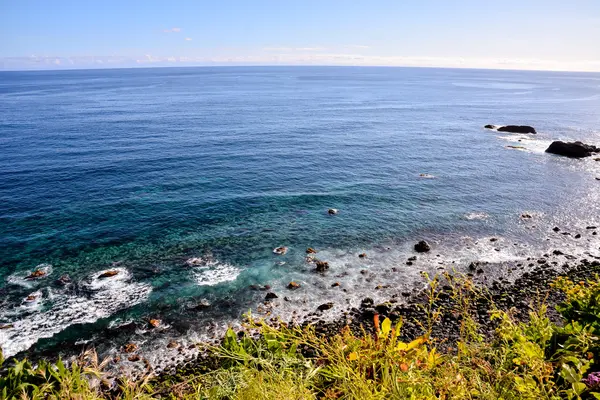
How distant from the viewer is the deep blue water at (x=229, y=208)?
97.5 ft

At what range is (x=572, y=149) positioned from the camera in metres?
69.6

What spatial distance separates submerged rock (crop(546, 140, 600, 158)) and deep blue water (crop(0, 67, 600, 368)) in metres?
2.20

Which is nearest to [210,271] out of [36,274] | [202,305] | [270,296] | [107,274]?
[202,305]

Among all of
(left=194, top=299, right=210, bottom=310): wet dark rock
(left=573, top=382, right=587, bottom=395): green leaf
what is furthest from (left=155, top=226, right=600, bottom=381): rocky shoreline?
(left=573, top=382, right=587, bottom=395): green leaf

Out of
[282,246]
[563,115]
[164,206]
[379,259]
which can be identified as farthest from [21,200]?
[563,115]

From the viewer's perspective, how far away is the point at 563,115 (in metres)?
117

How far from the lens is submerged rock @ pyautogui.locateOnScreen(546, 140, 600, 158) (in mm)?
69156

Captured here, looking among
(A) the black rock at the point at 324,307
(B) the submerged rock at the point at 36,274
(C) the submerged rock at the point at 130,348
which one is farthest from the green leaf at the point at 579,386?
(B) the submerged rock at the point at 36,274

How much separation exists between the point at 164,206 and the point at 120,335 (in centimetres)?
2216

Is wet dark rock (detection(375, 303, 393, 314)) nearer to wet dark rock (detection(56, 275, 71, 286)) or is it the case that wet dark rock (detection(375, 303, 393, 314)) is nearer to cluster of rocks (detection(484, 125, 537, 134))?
wet dark rock (detection(56, 275, 71, 286))

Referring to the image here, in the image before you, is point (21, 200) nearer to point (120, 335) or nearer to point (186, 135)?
point (120, 335)

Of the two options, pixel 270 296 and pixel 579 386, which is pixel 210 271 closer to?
pixel 270 296

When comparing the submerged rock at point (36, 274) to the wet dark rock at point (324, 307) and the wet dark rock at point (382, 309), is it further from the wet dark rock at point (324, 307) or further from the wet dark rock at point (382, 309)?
the wet dark rock at point (382, 309)

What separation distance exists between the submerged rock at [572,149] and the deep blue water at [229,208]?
2.20 m
